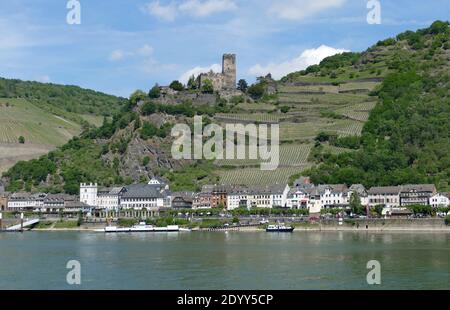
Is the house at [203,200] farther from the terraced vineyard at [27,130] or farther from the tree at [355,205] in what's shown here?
the terraced vineyard at [27,130]

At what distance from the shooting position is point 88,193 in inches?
3873

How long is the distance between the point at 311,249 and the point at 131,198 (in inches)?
1873

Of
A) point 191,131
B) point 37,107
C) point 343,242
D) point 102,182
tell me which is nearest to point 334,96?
point 191,131

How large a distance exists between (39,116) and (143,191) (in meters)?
69.2

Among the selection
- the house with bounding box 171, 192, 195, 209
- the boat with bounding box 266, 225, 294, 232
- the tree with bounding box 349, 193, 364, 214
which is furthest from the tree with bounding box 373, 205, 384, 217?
the house with bounding box 171, 192, 195, 209

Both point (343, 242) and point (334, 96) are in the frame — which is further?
point (334, 96)

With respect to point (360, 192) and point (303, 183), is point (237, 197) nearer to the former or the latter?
point (303, 183)

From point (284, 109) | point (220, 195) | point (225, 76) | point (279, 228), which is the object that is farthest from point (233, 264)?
point (225, 76)

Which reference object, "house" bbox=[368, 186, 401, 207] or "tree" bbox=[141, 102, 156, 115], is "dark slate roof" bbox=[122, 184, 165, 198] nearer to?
"tree" bbox=[141, 102, 156, 115]

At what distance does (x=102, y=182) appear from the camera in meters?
101

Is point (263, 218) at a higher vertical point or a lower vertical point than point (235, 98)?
lower

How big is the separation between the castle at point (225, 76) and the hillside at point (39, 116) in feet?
90.4

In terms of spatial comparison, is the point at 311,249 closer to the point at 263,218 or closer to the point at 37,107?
the point at 263,218
